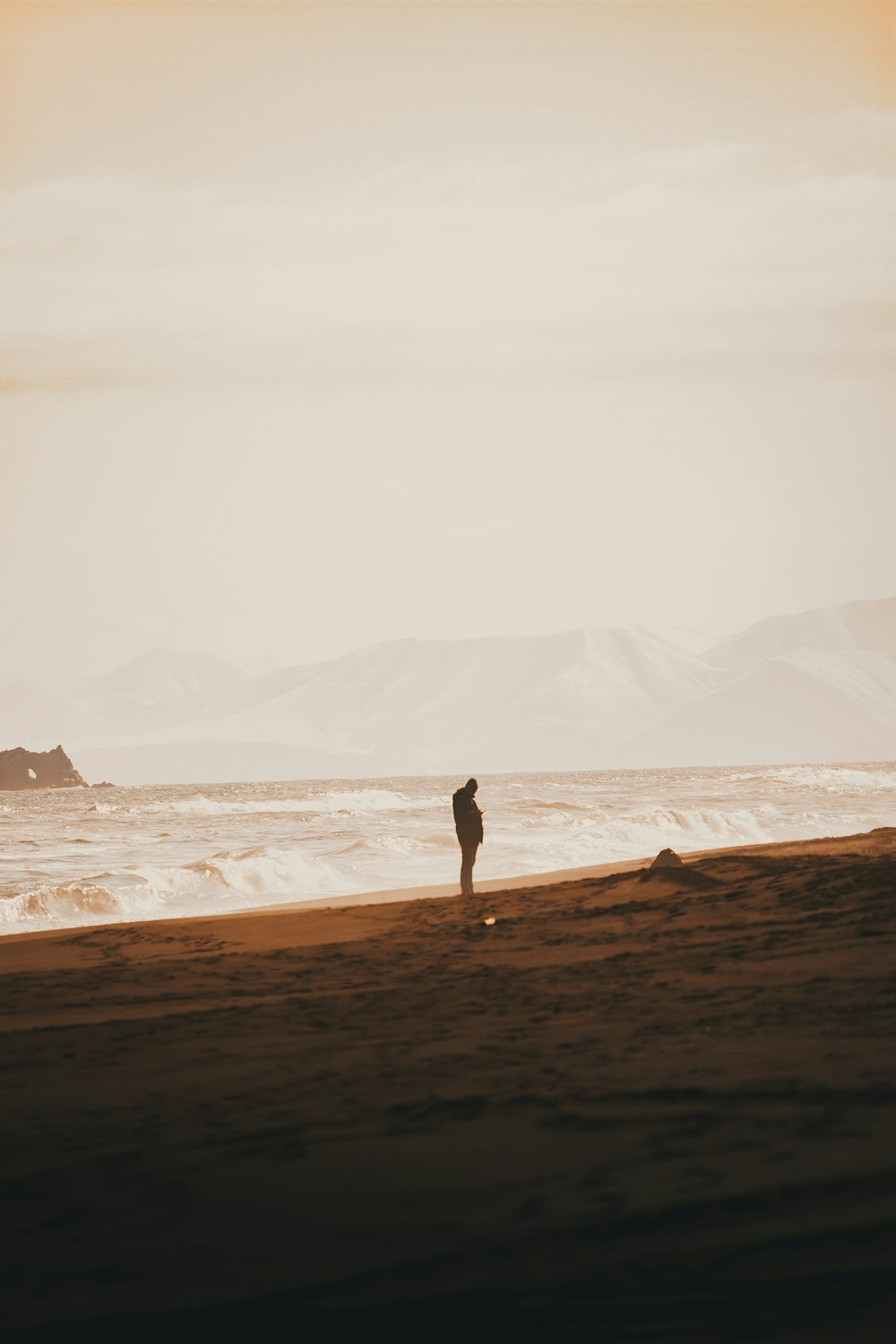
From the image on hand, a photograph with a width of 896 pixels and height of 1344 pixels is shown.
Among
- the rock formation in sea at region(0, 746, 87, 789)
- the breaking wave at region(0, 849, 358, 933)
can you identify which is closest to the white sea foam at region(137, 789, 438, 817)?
the breaking wave at region(0, 849, 358, 933)

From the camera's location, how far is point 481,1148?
4.57 m

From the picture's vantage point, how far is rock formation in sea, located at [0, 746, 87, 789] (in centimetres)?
12583

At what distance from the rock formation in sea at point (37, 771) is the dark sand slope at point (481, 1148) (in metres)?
125

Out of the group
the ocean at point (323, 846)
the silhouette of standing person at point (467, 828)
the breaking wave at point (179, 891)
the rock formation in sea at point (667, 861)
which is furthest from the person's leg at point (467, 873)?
the ocean at point (323, 846)

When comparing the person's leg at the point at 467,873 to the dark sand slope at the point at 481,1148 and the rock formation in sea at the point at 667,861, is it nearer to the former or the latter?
the rock formation in sea at the point at 667,861

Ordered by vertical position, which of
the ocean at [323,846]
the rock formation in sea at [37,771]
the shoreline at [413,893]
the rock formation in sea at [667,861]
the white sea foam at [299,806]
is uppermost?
the rock formation in sea at [37,771]

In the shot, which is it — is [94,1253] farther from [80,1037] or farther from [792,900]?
[792,900]

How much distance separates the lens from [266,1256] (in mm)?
3705

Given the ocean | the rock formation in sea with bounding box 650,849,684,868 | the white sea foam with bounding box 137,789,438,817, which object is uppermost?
the white sea foam with bounding box 137,789,438,817

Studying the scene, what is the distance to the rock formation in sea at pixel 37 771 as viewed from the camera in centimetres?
12583

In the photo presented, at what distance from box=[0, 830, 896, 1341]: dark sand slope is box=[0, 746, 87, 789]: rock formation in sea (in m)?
125

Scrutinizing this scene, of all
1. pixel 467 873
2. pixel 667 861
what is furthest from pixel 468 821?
pixel 667 861

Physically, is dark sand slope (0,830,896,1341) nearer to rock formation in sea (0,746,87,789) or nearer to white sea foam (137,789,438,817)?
white sea foam (137,789,438,817)

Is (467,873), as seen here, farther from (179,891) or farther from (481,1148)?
(481,1148)
